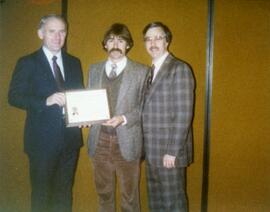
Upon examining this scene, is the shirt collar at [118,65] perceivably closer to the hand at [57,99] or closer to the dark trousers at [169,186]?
the hand at [57,99]

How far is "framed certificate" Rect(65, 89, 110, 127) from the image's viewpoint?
219 centimetres

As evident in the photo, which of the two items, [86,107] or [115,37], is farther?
[115,37]

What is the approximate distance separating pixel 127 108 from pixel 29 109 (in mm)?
667

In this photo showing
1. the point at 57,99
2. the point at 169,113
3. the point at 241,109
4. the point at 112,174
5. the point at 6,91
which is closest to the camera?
the point at 57,99

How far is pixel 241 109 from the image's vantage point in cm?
284

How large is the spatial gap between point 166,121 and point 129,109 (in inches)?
Answer: 10.6

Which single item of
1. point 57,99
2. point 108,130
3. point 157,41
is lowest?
point 108,130

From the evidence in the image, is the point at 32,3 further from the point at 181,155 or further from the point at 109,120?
the point at 181,155

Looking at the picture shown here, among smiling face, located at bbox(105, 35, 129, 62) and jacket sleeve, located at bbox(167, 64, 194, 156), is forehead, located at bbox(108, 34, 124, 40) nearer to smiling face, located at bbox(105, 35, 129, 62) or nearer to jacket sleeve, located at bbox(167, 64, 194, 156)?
smiling face, located at bbox(105, 35, 129, 62)

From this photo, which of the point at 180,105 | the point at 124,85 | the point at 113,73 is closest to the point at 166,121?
the point at 180,105

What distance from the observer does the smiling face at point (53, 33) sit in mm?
2254

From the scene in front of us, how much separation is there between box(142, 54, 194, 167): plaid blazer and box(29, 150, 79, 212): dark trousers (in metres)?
0.59

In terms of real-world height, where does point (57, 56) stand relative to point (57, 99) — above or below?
above

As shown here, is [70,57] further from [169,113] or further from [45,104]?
[169,113]
